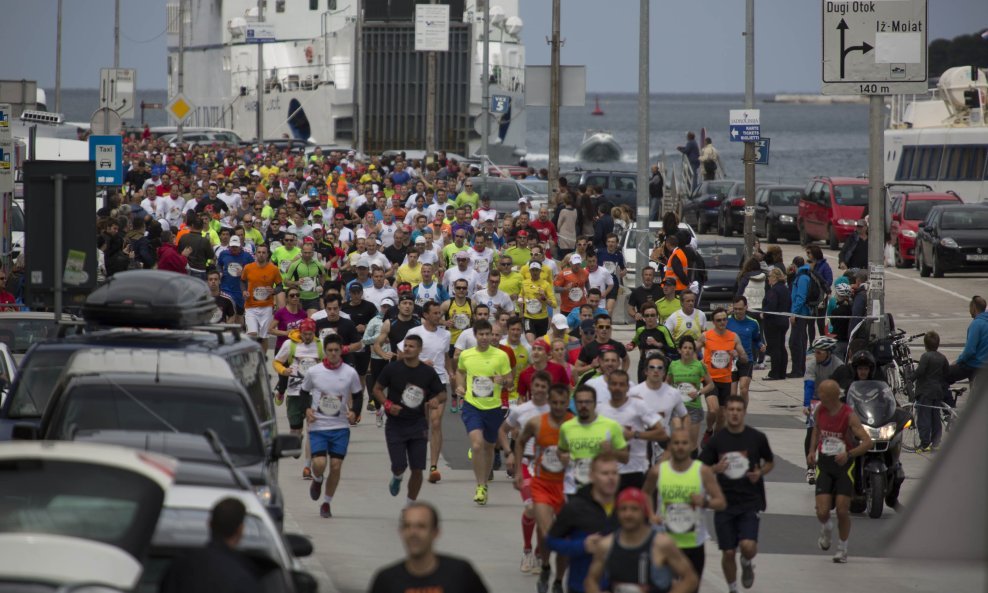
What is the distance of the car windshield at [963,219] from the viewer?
32.7 metres

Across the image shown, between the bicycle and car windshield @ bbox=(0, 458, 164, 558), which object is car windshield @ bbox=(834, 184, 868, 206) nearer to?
the bicycle

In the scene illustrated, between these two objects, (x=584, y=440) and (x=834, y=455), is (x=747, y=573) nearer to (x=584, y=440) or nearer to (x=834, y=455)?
(x=584, y=440)

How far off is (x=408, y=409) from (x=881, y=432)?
13.4 feet

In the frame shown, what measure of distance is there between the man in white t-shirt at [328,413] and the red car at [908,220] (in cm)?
2476

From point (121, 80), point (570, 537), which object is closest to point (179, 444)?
point (570, 537)

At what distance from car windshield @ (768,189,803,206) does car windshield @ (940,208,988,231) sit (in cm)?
1005

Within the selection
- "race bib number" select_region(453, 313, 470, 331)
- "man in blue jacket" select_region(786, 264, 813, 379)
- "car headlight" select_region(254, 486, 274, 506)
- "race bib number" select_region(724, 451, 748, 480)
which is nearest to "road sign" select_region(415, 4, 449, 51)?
"man in blue jacket" select_region(786, 264, 813, 379)

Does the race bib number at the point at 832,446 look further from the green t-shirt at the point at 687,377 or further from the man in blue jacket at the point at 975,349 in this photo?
the man in blue jacket at the point at 975,349

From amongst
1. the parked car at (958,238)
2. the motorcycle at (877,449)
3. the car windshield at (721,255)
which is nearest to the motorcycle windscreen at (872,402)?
the motorcycle at (877,449)

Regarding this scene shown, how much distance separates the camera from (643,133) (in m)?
26.7

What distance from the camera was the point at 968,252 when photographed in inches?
1286

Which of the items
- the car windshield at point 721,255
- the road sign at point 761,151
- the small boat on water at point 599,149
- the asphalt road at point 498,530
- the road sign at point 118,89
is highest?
the small boat on water at point 599,149

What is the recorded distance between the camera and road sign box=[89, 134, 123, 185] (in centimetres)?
2325

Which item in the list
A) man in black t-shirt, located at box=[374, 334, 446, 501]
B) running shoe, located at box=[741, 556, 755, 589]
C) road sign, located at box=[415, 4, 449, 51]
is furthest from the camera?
road sign, located at box=[415, 4, 449, 51]
